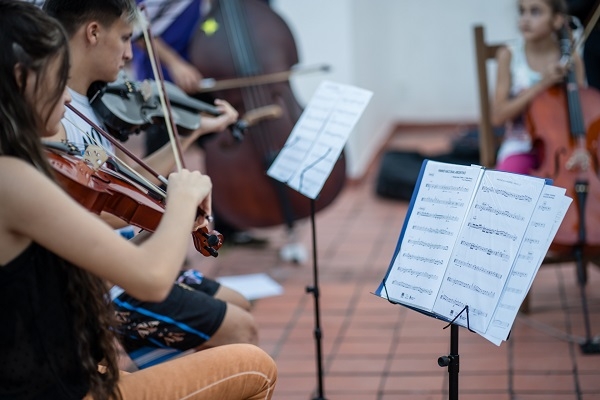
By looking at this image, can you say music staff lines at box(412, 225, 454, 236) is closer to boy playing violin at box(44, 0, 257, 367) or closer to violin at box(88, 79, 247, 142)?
boy playing violin at box(44, 0, 257, 367)

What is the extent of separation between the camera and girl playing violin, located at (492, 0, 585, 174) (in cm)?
323

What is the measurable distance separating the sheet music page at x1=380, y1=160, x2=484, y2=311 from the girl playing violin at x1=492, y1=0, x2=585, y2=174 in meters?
1.37

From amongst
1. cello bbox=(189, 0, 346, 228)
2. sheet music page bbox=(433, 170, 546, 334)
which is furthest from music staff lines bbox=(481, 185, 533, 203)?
cello bbox=(189, 0, 346, 228)

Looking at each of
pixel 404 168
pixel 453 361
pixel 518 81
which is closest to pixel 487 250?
pixel 453 361

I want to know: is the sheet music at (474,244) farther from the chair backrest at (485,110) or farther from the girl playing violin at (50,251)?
the chair backrest at (485,110)

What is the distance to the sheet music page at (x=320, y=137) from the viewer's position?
7.64 ft

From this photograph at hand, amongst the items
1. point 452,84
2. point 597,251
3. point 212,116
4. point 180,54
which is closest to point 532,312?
point 597,251

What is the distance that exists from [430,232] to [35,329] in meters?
0.79

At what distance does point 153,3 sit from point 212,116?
0.74 meters

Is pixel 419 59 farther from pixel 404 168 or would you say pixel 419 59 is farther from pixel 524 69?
pixel 524 69

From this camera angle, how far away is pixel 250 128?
12.1ft

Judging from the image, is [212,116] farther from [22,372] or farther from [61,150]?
[22,372]

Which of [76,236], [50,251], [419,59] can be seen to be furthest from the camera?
[419,59]

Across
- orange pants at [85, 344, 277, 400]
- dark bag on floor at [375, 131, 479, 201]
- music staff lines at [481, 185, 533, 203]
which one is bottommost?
dark bag on floor at [375, 131, 479, 201]
